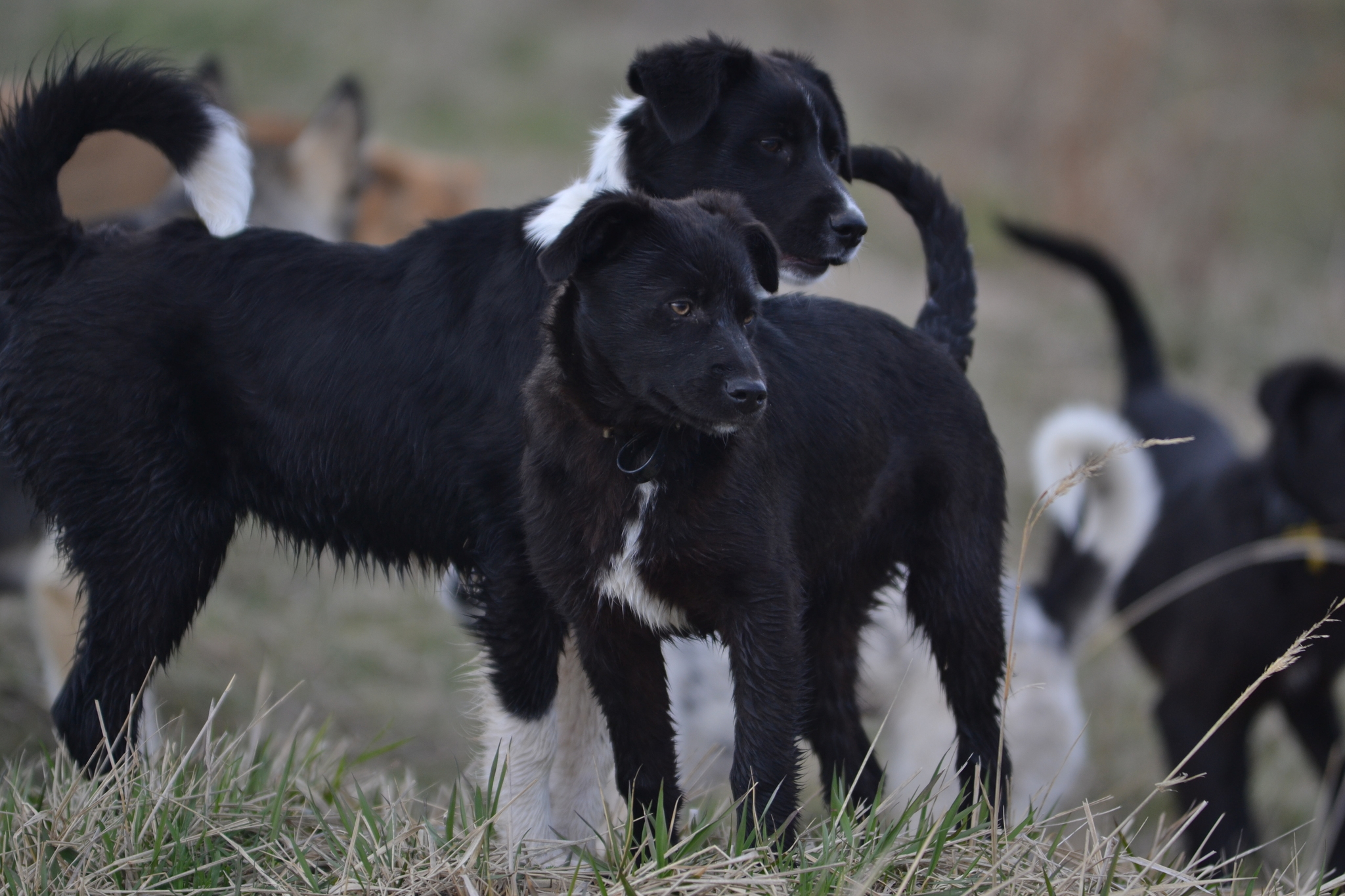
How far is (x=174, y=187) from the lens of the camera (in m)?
6.43

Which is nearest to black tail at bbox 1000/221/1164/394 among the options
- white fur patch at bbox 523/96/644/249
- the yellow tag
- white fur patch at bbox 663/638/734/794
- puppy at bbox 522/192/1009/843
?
the yellow tag

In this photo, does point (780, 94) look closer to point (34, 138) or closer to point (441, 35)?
point (34, 138)

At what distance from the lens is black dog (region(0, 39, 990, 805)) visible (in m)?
2.94

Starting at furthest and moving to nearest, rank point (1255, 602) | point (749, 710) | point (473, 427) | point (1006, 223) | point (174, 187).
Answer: point (174, 187)
point (1006, 223)
point (1255, 602)
point (473, 427)
point (749, 710)

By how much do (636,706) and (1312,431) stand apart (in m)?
3.46

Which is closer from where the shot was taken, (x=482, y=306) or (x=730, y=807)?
(x=730, y=807)

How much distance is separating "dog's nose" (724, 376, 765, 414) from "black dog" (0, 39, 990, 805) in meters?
0.72

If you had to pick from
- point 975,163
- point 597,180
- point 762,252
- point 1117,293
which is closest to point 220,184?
point 597,180

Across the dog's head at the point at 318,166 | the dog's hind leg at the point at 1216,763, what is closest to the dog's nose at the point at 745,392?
the dog's hind leg at the point at 1216,763

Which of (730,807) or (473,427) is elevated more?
(473,427)

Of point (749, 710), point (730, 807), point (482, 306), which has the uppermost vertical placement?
point (482, 306)

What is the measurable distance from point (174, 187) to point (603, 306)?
4.68 m

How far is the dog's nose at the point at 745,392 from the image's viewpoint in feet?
7.60

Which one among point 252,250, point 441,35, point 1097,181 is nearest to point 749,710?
point 252,250
